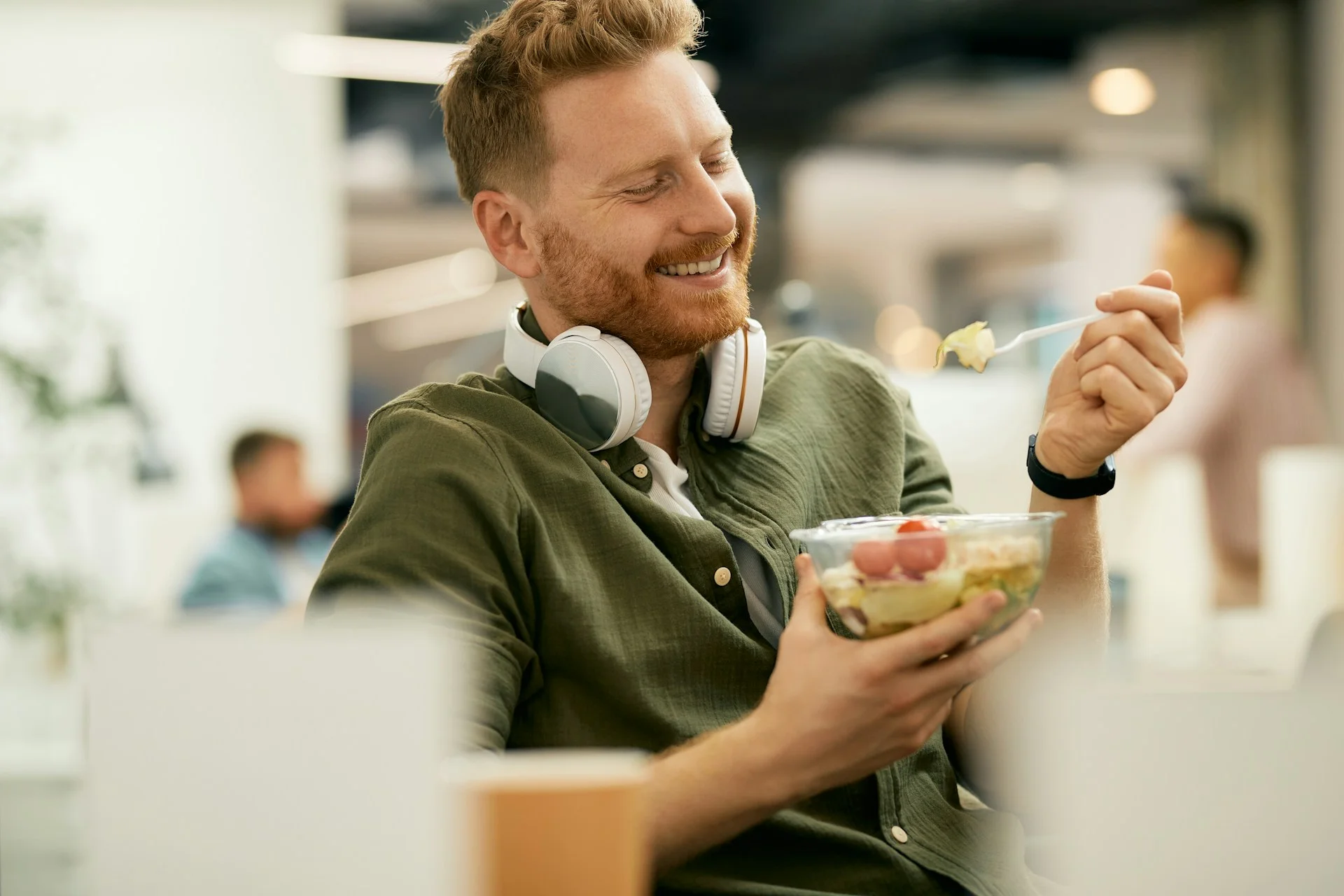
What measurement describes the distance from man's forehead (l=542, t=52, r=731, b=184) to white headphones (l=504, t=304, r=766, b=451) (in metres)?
0.18

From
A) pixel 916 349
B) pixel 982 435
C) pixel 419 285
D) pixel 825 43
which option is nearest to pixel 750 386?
pixel 982 435

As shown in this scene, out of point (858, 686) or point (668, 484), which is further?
point (668, 484)

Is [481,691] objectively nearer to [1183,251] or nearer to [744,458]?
[744,458]

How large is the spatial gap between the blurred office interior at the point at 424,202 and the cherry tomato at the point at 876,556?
1.66 m

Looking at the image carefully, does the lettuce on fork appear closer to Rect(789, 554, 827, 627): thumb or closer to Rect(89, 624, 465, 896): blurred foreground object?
Rect(789, 554, 827, 627): thumb

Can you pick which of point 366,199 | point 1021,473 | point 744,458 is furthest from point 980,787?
point 366,199

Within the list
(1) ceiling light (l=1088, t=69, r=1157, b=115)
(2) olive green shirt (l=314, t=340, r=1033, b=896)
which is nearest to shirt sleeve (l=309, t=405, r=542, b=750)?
(2) olive green shirt (l=314, t=340, r=1033, b=896)

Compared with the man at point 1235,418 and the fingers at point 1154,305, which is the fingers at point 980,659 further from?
the man at point 1235,418

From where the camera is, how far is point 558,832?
62cm

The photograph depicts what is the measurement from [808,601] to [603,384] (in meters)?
0.37

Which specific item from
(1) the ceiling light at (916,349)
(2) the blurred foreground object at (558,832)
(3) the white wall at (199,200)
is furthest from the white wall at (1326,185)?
(2) the blurred foreground object at (558,832)

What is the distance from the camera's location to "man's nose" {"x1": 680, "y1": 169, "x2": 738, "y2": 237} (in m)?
1.37

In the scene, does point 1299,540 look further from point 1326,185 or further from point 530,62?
point 1326,185

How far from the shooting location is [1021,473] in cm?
250
